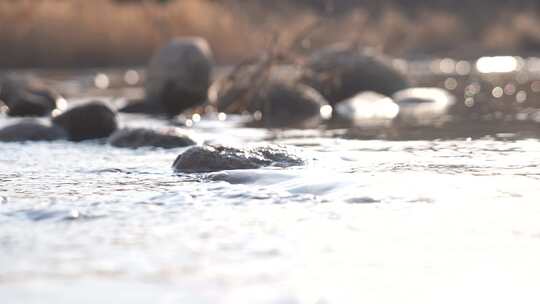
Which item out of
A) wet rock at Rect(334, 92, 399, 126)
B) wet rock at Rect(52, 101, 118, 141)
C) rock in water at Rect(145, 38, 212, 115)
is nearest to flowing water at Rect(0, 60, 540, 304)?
wet rock at Rect(52, 101, 118, 141)

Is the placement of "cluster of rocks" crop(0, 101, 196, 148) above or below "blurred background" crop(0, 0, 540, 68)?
below

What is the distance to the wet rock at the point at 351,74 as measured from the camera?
10469 mm

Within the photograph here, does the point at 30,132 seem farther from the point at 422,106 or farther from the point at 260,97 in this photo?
the point at 422,106

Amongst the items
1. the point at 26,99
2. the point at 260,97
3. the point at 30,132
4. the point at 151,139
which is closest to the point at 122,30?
the point at 26,99

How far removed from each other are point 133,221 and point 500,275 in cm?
133

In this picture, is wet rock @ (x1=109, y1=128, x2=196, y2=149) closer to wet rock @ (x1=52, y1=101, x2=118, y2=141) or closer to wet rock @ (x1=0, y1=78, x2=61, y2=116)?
wet rock @ (x1=52, y1=101, x2=118, y2=141)

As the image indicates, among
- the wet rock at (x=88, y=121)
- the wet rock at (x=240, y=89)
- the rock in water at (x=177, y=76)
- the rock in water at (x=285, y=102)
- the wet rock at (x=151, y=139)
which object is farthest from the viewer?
the rock in water at (x=177, y=76)

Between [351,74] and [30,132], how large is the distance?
485cm

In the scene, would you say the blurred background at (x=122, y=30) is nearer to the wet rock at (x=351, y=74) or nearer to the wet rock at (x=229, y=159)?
the wet rock at (x=351, y=74)

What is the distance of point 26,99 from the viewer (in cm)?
955

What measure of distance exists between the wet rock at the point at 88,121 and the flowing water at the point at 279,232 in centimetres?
193

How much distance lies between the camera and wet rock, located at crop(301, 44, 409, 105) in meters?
10.5

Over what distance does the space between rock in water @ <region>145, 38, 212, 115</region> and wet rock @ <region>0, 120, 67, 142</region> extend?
123 inches

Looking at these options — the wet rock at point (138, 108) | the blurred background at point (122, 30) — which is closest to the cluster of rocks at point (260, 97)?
the wet rock at point (138, 108)
